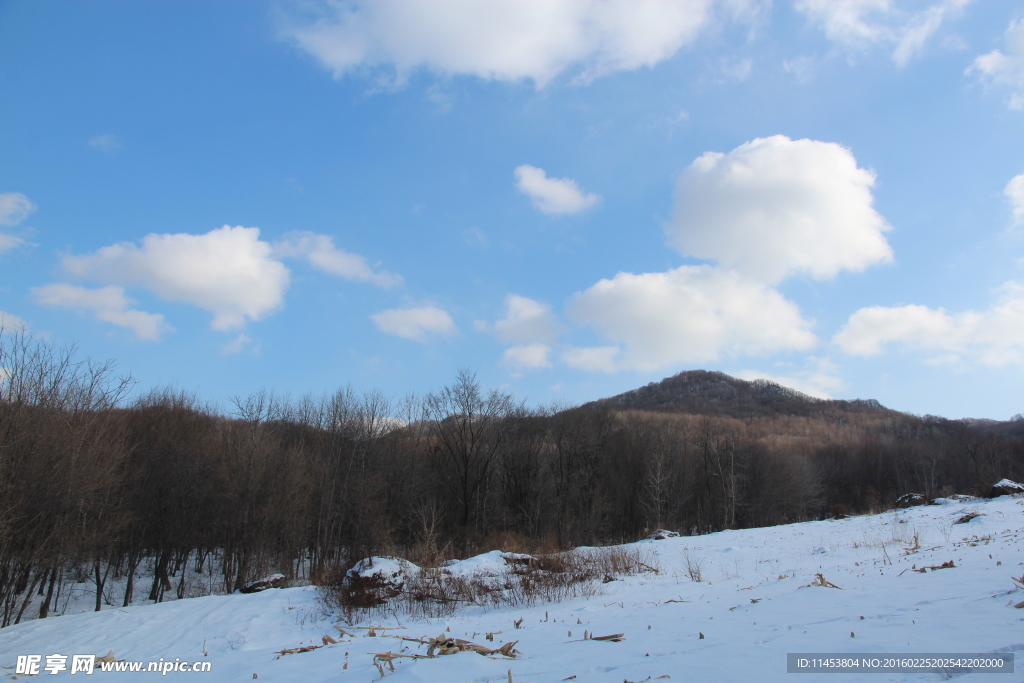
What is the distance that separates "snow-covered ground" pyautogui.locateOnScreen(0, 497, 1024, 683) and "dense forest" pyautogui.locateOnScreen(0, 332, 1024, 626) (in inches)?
187

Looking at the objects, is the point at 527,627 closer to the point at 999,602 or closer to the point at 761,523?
the point at 999,602

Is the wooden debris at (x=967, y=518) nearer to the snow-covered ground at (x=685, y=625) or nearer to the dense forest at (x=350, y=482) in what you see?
the snow-covered ground at (x=685, y=625)

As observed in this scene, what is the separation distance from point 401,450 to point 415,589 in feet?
89.3

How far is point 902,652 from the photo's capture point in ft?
14.6

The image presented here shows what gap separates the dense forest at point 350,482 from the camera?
1734cm

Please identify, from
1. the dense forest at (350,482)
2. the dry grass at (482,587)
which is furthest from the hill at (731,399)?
the dry grass at (482,587)

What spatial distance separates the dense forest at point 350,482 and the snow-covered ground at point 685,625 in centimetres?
474

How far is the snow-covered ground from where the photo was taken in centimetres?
481

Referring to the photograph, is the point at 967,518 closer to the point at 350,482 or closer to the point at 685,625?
the point at 685,625

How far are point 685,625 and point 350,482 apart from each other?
34.8 meters

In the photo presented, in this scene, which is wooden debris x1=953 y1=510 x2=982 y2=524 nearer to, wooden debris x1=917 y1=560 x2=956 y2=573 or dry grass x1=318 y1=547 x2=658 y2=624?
dry grass x1=318 y1=547 x2=658 y2=624

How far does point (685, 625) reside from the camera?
7004mm

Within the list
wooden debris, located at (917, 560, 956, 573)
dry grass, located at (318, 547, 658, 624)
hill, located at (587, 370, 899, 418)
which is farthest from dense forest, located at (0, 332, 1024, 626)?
hill, located at (587, 370, 899, 418)

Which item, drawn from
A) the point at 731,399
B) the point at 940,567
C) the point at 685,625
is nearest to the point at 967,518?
the point at 940,567
